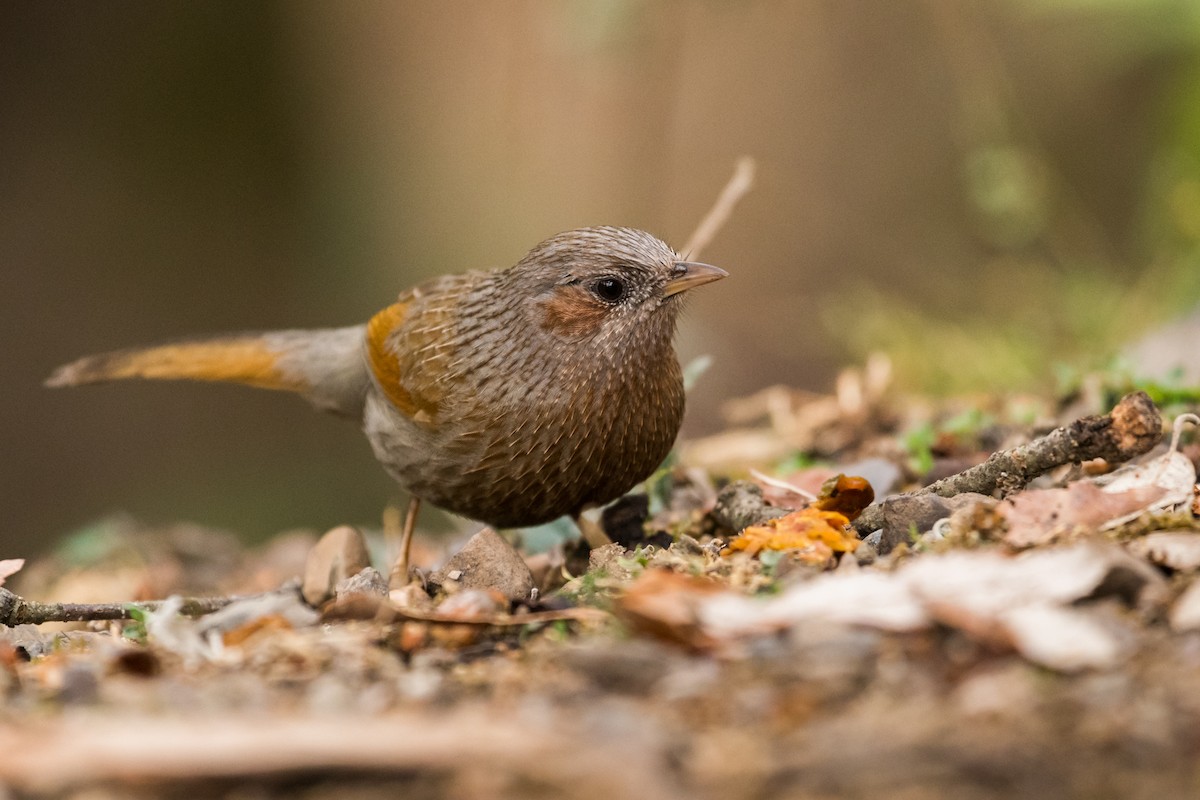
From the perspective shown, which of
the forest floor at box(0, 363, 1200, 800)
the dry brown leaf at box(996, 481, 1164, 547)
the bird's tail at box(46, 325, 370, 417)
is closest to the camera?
the forest floor at box(0, 363, 1200, 800)

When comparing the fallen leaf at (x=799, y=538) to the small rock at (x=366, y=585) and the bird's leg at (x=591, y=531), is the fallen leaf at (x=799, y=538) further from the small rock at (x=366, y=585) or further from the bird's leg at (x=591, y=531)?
the bird's leg at (x=591, y=531)

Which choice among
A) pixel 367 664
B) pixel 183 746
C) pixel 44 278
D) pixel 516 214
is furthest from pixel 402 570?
pixel 516 214

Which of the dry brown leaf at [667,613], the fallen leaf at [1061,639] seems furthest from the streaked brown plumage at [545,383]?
the fallen leaf at [1061,639]

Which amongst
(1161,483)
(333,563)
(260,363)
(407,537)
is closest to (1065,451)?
(1161,483)

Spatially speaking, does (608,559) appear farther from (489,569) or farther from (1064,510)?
(1064,510)

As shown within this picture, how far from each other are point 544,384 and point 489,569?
0.92 metres

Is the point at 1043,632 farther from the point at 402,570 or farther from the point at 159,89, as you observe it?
the point at 159,89

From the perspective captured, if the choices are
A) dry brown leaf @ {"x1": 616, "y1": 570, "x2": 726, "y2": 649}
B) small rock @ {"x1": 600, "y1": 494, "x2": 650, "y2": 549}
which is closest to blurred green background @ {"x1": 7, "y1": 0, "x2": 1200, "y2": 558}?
small rock @ {"x1": 600, "y1": 494, "x2": 650, "y2": 549}

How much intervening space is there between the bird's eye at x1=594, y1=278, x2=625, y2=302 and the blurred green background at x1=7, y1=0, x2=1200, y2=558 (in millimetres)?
4312

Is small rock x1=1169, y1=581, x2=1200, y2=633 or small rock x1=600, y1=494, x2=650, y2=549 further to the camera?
small rock x1=600, y1=494, x2=650, y2=549

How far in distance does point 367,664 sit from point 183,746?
0.68 metres

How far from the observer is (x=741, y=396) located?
32.3 feet

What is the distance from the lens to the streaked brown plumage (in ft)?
Result: 14.2

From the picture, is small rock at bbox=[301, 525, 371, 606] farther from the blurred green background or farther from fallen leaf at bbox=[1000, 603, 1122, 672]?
the blurred green background
